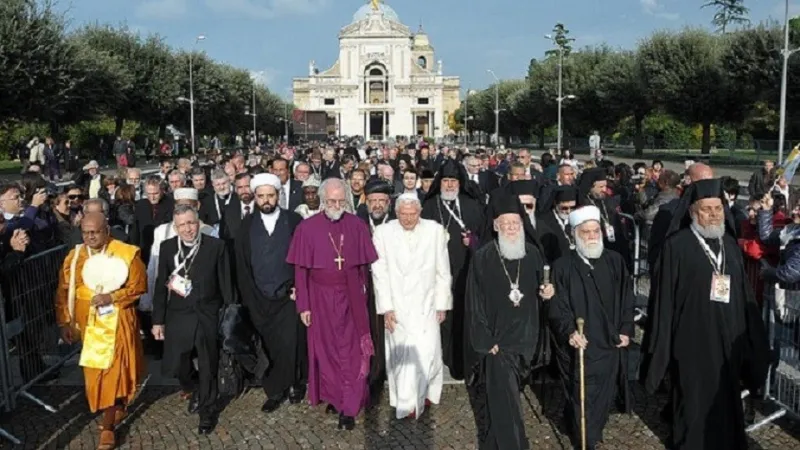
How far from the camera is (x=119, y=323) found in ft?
18.8

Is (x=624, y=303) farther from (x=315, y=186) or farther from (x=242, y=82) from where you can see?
(x=242, y=82)

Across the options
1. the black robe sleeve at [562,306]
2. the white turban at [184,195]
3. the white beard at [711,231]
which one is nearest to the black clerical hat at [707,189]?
the white beard at [711,231]

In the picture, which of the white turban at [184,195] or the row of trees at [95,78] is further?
the row of trees at [95,78]

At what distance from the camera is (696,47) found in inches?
1594

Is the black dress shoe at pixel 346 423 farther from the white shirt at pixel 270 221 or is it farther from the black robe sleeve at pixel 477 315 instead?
the white shirt at pixel 270 221

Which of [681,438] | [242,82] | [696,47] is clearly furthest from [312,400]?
[242,82]

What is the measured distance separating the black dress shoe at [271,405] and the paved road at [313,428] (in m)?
0.07

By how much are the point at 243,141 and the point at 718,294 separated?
71957 millimetres

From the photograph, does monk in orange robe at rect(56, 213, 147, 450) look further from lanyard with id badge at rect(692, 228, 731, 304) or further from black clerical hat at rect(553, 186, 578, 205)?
lanyard with id badge at rect(692, 228, 731, 304)

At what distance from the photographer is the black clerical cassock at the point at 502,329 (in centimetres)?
537

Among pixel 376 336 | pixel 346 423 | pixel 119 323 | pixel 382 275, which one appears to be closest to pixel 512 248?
pixel 382 275

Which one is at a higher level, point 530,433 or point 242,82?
point 242,82

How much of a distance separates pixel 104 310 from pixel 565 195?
4408 millimetres

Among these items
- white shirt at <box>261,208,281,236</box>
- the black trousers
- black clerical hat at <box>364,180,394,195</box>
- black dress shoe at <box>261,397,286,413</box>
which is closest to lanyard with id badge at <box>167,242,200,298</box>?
the black trousers
